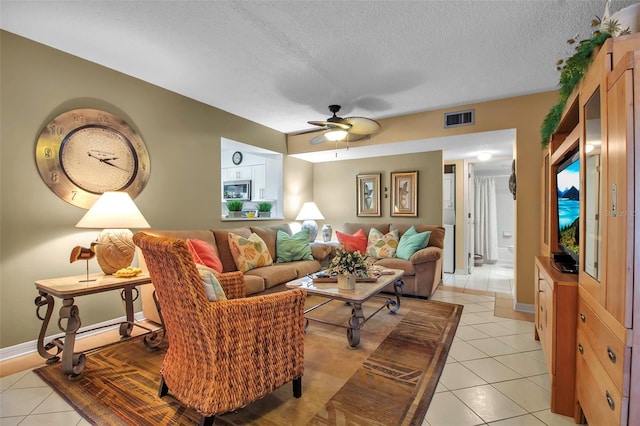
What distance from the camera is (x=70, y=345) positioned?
1985 mm

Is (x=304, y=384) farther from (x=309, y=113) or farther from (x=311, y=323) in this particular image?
(x=309, y=113)

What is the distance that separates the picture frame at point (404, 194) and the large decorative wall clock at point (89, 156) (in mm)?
3780

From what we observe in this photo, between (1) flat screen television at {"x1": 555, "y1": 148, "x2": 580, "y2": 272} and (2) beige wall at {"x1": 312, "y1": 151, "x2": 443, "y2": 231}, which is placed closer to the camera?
(1) flat screen television at {"x1": 555, "y1": 148, "x2": 580, "y2": 272}

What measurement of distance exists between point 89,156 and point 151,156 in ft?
1.88

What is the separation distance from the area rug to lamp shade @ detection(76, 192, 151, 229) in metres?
1.03

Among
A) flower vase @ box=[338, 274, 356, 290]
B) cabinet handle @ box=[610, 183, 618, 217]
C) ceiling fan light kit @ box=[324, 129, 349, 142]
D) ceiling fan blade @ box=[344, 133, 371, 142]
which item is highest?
ceiling fan blade @ box=[344, 133, 371, 142]

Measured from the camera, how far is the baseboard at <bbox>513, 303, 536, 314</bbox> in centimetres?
340

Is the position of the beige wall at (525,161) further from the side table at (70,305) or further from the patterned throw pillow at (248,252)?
the side table at (70,305)

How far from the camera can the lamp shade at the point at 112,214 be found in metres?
2.31

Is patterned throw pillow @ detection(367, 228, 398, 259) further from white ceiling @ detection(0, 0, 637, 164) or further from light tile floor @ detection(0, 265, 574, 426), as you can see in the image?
white ceiling @ detection(0, 0, 637, 164)

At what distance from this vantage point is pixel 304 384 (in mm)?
1908

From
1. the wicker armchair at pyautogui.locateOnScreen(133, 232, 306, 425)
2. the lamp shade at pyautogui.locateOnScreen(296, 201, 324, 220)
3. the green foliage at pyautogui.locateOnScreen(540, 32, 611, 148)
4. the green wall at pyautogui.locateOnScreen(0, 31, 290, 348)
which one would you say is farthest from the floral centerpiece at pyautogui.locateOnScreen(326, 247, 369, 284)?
the lamp shade at pyautogui.locateOnScreen(296, 201, 324, 220)

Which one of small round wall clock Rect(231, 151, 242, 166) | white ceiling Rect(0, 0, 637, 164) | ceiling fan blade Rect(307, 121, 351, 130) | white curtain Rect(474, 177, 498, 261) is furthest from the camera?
white curtain Rect(474, 177, 498, 261)

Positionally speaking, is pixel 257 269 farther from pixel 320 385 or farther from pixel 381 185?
pixel 381 185
